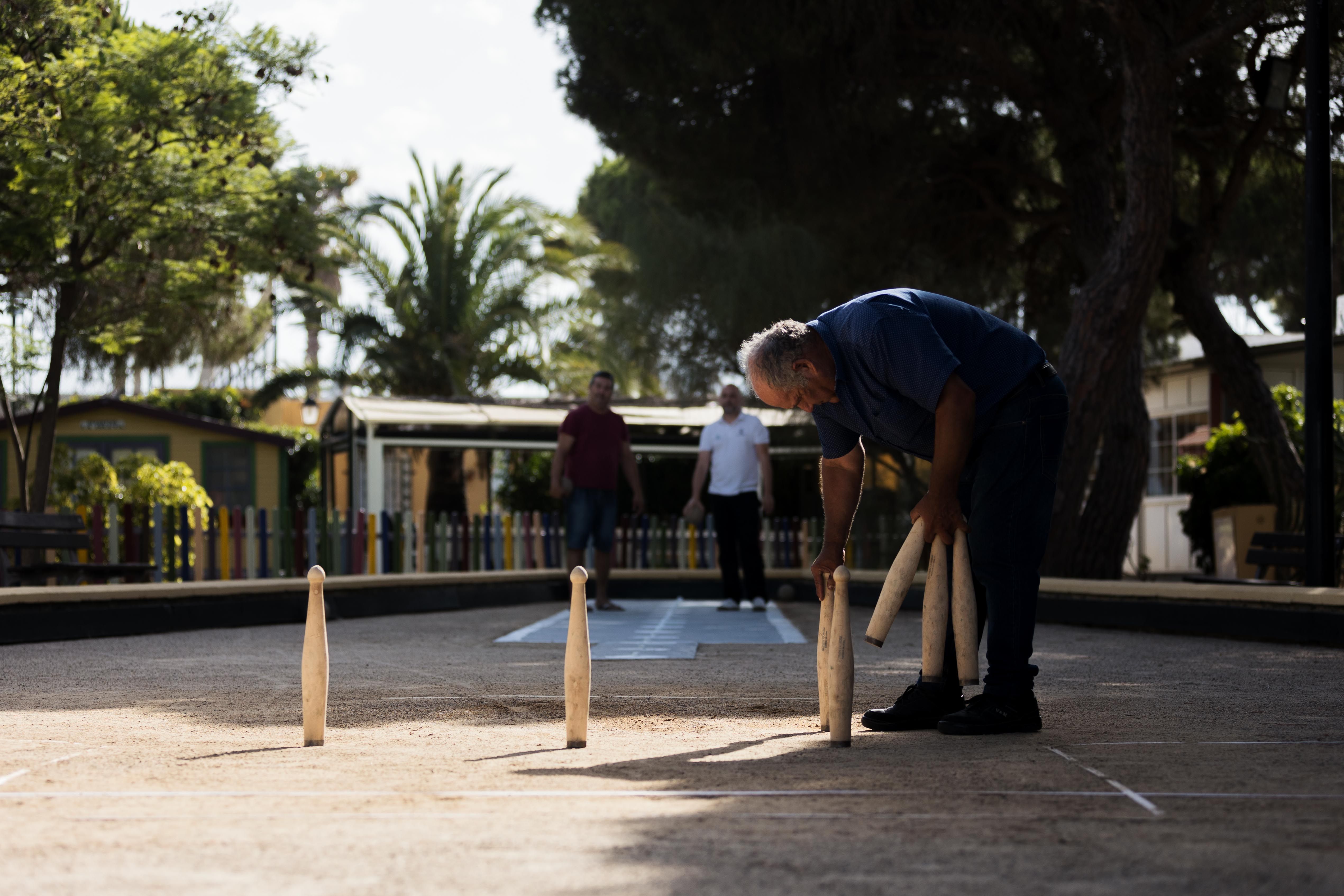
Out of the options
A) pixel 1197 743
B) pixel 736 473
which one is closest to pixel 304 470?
pixel 736 473

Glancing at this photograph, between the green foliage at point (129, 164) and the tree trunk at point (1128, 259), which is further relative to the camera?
the tree trunk at point (1128, 259)

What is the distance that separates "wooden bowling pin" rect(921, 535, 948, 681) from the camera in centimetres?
464

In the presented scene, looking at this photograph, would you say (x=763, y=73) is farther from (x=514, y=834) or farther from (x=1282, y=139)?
(x=514, y=834)

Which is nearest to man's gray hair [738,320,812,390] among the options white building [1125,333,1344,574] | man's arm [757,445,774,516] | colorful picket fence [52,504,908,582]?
man's arm [757,445,774,516]

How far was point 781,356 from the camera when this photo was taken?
4.45 m

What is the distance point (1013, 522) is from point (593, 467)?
23.3 feet

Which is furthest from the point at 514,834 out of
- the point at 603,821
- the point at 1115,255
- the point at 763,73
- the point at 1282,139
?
the point at 1282,139

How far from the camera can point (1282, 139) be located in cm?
1570

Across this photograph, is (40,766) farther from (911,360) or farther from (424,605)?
(424,605)

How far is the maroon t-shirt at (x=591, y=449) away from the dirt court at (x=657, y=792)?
4954mm

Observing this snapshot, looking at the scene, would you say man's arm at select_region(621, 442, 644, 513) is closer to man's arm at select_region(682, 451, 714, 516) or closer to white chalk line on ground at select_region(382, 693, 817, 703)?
man's arm at select_region(682, 451, 714, 516)

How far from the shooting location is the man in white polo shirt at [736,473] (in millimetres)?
11516

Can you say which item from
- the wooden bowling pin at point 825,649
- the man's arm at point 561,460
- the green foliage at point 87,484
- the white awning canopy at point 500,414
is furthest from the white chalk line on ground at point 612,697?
the green foliage at point 87,484

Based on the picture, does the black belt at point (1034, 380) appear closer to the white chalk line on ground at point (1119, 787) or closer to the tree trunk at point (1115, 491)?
the white chalk line on ground at point (1119, 787)
